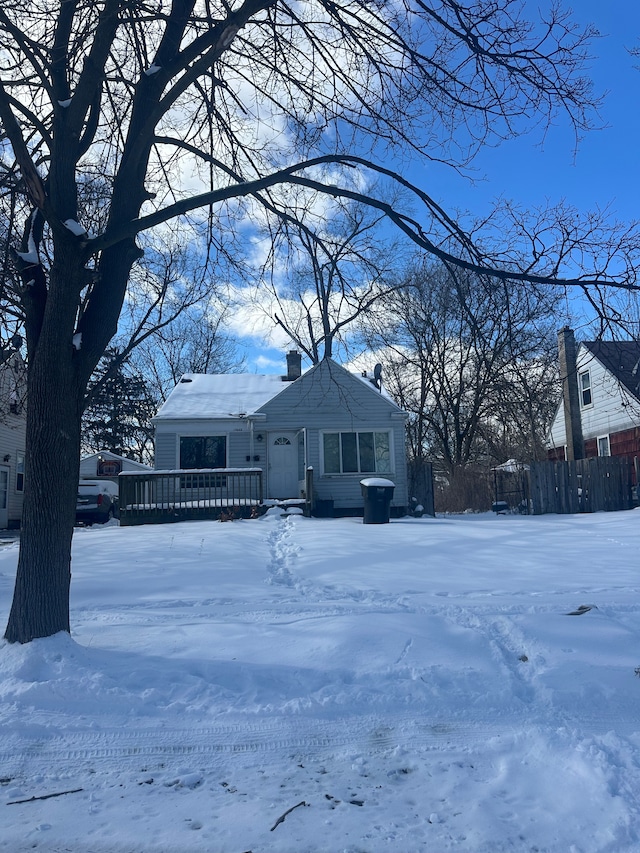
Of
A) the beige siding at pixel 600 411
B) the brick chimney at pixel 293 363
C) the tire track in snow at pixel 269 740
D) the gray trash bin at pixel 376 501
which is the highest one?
the brick chimney at pixel 293 363

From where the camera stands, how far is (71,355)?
5844 millimetres

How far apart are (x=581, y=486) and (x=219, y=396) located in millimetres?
12619

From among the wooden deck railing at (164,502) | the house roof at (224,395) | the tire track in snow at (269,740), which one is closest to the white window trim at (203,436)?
the house roof at (224,395)

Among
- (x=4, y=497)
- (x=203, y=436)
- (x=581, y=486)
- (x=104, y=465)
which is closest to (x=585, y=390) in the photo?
(x=581, y=486)

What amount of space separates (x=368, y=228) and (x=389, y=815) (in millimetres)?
6013

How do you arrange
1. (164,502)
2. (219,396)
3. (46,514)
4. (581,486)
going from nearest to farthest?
(46,514), (164,502), (581,486), (219,396)

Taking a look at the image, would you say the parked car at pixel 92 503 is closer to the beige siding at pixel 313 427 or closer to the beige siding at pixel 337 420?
the beige siding at pixel 313 427

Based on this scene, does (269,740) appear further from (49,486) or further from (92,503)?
(92,503)

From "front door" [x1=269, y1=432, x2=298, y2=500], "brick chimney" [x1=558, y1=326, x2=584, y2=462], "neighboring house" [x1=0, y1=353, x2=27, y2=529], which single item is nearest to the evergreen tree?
"neighboring house" [x1=0, y1=353, x2=27, y2=529]

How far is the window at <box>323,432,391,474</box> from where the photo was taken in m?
21.8

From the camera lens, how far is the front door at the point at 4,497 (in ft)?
83.1

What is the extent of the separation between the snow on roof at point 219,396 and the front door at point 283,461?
1365mm

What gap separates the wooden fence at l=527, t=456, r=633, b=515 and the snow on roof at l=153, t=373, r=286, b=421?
949cm

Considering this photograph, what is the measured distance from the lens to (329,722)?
4293 mm
